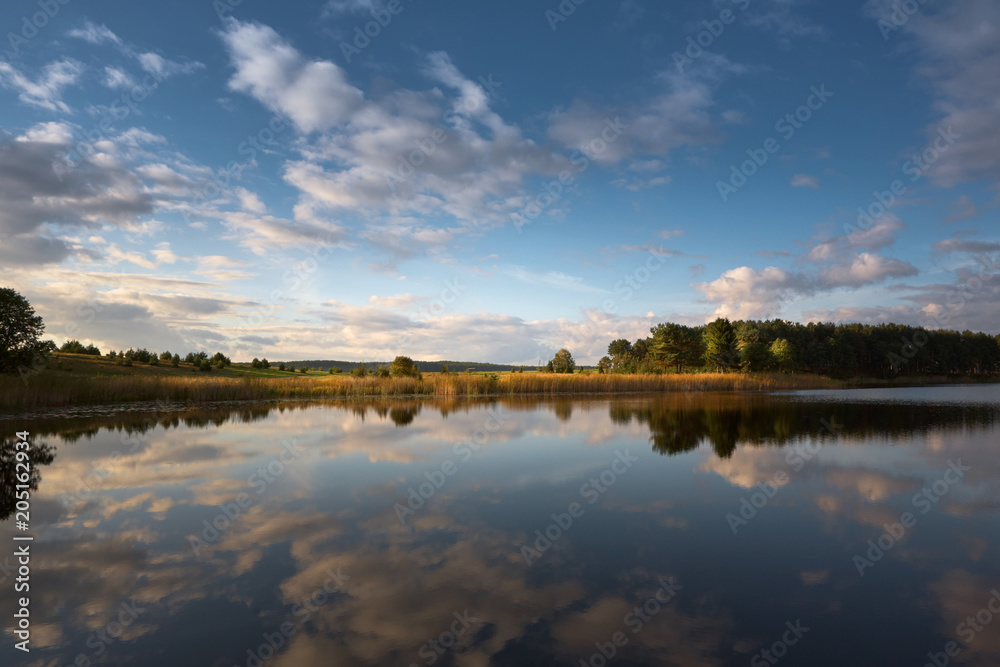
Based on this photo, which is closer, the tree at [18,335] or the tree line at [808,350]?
the tree at [18,335]

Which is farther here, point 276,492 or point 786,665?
point 276,492

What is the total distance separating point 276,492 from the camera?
10.3 metres

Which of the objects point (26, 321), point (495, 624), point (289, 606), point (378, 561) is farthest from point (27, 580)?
point (26, 321)

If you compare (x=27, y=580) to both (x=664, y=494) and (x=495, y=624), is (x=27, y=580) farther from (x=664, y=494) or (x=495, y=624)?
(x=664, y=494)

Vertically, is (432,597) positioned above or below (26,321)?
below

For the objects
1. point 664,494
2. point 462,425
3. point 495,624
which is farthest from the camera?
point 462,425

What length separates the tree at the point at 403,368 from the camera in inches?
1914

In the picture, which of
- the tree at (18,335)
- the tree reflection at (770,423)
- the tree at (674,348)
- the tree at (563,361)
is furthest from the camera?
the tree at (563,361)

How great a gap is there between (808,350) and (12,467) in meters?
113

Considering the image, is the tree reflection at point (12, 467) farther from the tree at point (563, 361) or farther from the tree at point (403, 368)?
the tree at point (563, 361)

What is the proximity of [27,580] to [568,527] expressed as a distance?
7.59 meters

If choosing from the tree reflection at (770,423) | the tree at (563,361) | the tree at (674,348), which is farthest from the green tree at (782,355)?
the tree reflection at (770,423)

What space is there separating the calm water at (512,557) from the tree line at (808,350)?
62009 mm

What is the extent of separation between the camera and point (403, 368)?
159 ft
